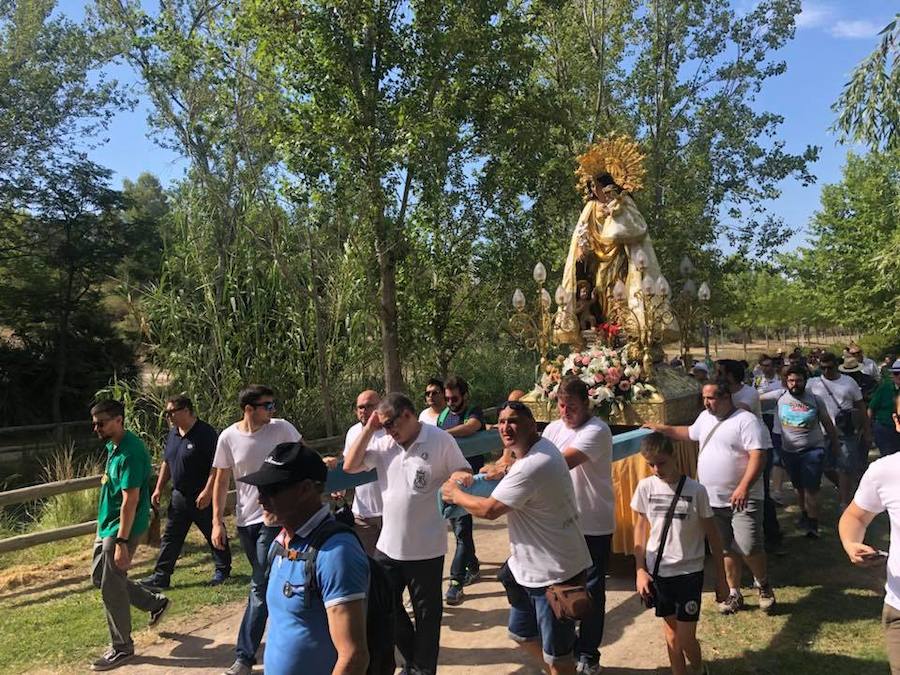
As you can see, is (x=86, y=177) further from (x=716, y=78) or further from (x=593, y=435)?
(x=593, y=435)

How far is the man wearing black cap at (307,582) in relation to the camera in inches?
79.7

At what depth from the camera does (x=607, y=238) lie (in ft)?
24.3

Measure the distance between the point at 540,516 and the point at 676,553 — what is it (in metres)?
0.98

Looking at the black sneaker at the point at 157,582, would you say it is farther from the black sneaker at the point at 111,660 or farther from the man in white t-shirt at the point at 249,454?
the man in white t-shirt at the point at 249,454

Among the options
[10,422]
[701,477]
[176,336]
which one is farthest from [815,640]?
[10,422]

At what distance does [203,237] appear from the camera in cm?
1102

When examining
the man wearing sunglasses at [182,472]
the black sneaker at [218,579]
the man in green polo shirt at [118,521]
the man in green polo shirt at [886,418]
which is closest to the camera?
the man in green polo shirt at [118,521]

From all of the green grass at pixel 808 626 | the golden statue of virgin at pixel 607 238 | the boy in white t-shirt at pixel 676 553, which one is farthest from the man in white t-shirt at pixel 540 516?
the golden statue of virgin at pixel 607 238

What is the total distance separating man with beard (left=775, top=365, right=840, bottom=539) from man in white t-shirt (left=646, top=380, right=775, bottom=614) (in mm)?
2098

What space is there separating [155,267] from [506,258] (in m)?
12.1

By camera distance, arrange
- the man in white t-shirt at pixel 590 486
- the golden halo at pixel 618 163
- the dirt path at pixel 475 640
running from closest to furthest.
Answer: the man in white t-shirt at pixel 590 486 → the dirt path at pixel 475 640 → the golden halo at pixel 618 163

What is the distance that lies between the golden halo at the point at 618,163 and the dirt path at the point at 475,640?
392cm

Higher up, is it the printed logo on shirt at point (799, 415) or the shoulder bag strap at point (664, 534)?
the printed logo on shirt at point (799, 415)

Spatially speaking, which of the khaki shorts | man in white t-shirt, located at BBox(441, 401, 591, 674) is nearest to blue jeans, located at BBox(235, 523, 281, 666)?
man in white t-shirt, located at BBox(441, 401, 591, 674)
